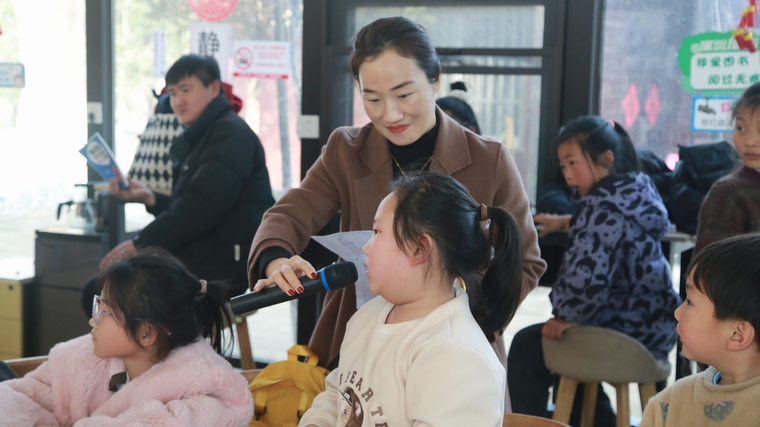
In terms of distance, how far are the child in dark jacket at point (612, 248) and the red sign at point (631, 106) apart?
76 centimetres

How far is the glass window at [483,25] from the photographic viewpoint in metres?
3.18

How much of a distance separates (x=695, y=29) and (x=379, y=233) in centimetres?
223

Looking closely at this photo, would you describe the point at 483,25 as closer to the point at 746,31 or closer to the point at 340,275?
the point at 746,31

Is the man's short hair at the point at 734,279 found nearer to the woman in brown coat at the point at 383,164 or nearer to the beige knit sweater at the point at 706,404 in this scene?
the beige knit sweater at the point at 706,404

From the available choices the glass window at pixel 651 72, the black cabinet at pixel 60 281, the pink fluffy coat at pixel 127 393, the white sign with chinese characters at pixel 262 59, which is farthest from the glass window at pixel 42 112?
the glass window at pixel 651 72

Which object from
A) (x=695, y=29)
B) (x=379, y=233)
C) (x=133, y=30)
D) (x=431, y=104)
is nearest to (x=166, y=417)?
(x=379, y=233)

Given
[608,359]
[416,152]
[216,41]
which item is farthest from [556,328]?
[216,41]

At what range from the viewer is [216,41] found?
12.1 feet

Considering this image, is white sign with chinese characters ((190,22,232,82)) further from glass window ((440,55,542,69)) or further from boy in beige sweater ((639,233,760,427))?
boy in beige sweater ((639,233,760,427))

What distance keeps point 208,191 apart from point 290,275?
160 cm

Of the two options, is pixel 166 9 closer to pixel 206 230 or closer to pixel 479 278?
pixel 206 230

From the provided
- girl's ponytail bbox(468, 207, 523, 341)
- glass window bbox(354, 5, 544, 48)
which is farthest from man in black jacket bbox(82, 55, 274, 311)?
girl's ponytail bbox(468, 207, 523, 341)

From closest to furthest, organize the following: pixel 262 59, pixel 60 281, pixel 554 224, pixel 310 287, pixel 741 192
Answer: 1. pixel 310 287
2. pixel 741 192
3. pixel 554 224
4. pixel 60 281
5. pixel 262 59

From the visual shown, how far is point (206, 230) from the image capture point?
2902mm
